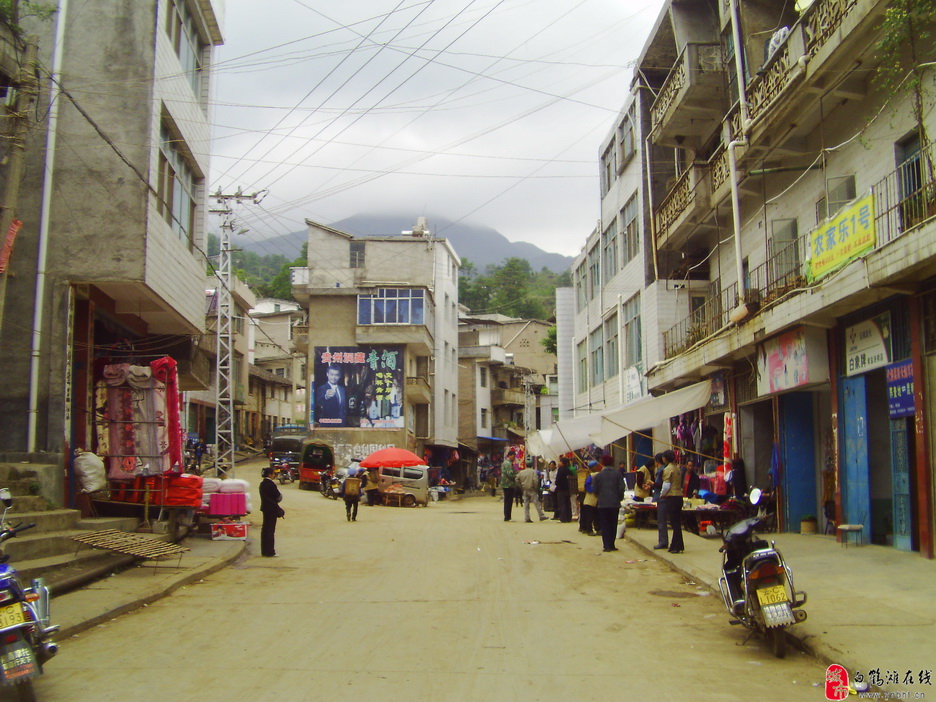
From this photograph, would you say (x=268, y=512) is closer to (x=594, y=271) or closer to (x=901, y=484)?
(x=901, y=484)

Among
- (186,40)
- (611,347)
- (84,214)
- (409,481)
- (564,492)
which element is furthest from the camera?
(409,481)

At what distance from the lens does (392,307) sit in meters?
47.7

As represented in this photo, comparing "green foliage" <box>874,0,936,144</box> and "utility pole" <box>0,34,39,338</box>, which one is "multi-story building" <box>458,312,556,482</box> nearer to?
"green foliage" <box>874,0,936,144</box>

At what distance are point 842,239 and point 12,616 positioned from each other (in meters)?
11.9

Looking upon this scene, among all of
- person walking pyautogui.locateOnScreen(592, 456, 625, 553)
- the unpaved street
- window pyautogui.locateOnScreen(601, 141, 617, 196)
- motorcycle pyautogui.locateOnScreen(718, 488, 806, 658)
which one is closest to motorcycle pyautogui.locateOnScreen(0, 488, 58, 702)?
the unpaved street

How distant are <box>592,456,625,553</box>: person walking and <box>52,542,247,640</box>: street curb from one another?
645 cm

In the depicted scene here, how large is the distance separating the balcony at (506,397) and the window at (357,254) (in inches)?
919

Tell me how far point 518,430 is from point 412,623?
64.1 m

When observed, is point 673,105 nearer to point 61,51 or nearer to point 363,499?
point 61,51

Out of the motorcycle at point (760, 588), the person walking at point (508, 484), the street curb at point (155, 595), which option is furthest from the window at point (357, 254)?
the motorcycle at point (760, 588)

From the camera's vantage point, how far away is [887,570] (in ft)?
35.5

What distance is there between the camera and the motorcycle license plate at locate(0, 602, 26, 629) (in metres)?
5.65

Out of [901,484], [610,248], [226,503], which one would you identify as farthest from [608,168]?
[901,484]

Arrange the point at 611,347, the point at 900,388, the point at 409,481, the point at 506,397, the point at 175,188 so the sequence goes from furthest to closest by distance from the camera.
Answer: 1. the point at 506,397
2. the point at 409,481
3. the point at 611,347
4. the point at 175,188
5. the point at 900,388
